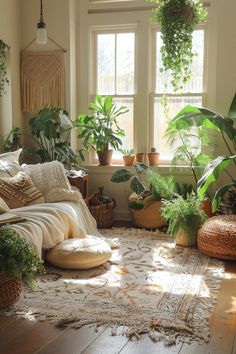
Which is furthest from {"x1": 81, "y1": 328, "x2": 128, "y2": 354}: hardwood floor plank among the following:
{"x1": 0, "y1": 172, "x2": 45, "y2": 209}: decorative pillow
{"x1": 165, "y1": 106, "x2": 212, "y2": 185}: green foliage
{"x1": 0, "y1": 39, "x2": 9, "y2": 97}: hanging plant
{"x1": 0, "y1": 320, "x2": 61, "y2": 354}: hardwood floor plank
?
{"x1": 0, "y1": 39, "x2": 9, "y2": 97}: hanging plant

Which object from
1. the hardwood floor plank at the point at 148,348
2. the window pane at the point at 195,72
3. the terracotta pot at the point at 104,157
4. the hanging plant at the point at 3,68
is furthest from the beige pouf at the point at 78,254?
the window pane at the point at 195,72

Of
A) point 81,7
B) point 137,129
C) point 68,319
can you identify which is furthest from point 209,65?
point 68,319

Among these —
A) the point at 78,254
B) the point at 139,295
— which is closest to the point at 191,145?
the point at 78,254

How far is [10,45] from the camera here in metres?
5.12

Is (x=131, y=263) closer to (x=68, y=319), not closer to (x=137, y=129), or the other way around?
(x=68, y=319)

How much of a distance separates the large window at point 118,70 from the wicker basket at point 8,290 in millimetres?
3014

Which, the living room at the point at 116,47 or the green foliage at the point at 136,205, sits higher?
the living room at the point at 116,47

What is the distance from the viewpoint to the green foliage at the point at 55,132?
4891mm

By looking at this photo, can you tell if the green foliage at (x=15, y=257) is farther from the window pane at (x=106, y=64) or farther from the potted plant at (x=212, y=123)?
the window pane at (x=106, y=64)

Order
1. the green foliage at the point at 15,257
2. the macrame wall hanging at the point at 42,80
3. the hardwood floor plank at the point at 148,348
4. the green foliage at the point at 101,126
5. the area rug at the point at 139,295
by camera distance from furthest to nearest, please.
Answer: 1. the macrame wall hanging at the point at 42,80
2. the green foliage at the point at 101,126
3. the green foliage at the point at 15,257
4. the area rug at the point at 139,295
5. the hardwood floor plank at the point at 148,348

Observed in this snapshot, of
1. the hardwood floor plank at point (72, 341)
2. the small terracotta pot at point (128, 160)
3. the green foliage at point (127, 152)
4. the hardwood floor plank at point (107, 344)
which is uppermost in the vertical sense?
the green foliage at point (127, 152)

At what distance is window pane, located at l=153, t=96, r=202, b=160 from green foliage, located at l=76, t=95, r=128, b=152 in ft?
1.37

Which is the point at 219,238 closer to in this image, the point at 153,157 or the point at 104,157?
the point at 153,157

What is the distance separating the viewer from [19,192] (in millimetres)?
3953
